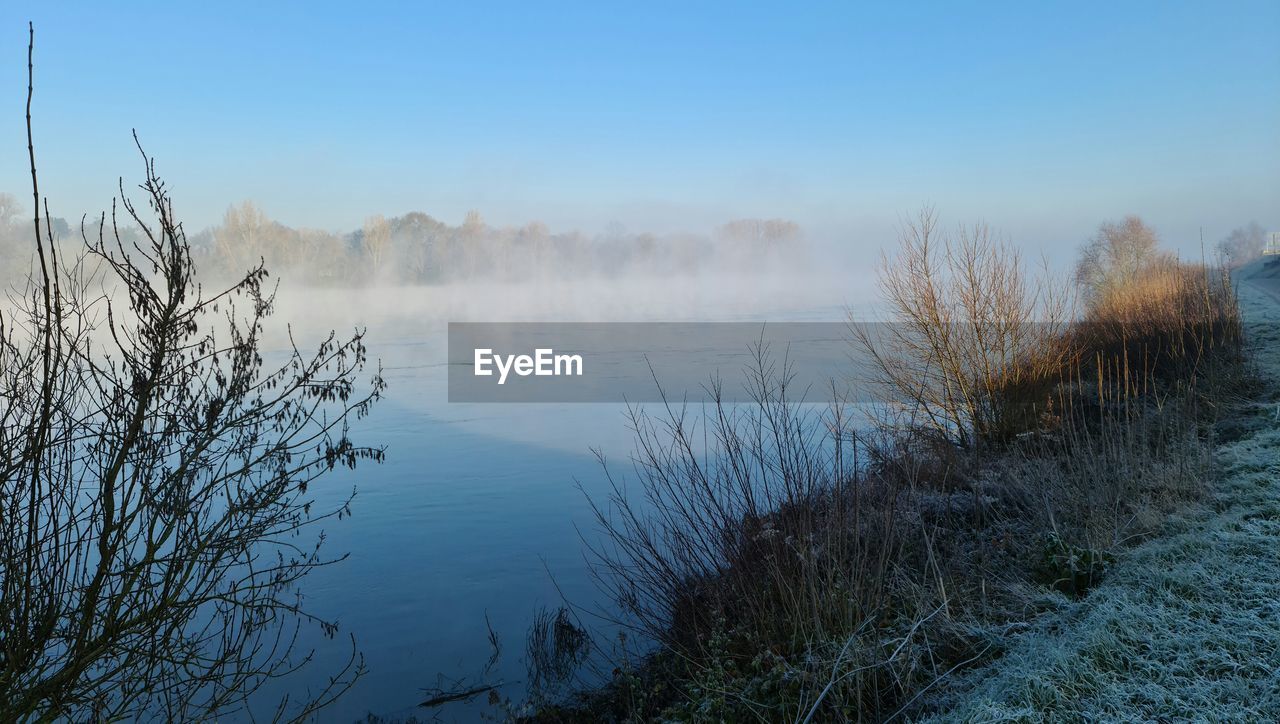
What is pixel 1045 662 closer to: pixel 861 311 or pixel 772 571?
pixel 772 571

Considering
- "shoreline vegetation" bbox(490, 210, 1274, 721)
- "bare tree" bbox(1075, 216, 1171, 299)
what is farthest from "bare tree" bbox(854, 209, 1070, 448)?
"bare tree" bbox(1075, 216, 1171, 299)

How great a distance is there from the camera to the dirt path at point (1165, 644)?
3.22 meters

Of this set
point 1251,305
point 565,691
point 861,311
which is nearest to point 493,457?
point 861,311

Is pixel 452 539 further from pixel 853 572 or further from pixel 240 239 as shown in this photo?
pixel 240 239

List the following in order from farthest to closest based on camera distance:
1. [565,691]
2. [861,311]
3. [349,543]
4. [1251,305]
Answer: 1. [1251,305]
2. [861,311]
3. [349,543]
4. [565,691]

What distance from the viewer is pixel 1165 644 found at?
3652 millimetres

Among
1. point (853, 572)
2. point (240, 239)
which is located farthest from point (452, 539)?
point (240, 239)

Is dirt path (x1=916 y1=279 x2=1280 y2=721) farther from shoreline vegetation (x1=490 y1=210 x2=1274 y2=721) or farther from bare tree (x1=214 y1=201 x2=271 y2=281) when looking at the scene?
bare tree (x1=214 y1=201 x2=271 y2=281)

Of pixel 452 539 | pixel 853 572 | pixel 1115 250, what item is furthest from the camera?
pixel 1115 250

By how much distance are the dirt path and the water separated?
12.6ft

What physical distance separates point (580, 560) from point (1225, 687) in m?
6.61

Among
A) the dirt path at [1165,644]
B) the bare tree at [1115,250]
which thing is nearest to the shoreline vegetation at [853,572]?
the dirt path at [1165,644]

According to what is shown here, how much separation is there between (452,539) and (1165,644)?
794 centimetres

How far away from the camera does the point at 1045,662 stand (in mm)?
3607
